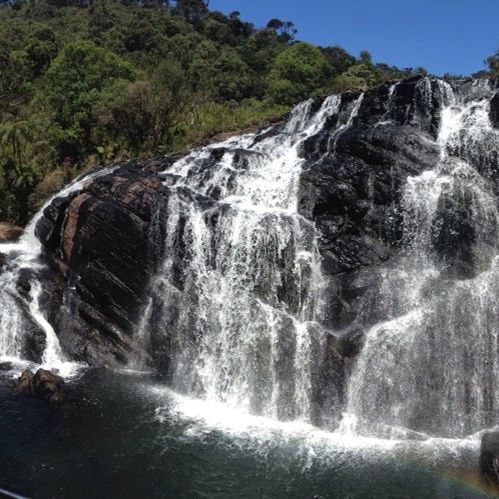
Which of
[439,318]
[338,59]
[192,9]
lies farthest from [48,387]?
[192,9]

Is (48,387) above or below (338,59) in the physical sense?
below

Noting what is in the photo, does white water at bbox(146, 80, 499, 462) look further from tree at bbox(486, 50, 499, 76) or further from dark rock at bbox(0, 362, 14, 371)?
tree at bbox(486, 50, 499, 76)

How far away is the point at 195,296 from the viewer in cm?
2680

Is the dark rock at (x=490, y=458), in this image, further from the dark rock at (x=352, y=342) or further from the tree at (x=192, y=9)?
the tree at (x=192, y=9)

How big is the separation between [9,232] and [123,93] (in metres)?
13.9

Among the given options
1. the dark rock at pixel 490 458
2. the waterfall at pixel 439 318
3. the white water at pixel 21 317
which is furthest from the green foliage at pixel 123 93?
the dark rock at pixel 490 458

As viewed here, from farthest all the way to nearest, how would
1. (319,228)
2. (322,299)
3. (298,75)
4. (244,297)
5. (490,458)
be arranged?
(298,75)
(319,228)
(244,297)
(322,299)
(490,458)

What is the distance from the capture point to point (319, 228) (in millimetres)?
26953

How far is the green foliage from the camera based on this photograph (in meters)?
43.1

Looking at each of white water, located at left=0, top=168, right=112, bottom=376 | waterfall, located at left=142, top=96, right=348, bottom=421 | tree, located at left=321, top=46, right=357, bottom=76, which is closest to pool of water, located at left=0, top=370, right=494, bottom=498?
waterfall, located at left=142, top=96, right=348, bottom=421

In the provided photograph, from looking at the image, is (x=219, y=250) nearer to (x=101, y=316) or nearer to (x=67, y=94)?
(x=101, y=316)

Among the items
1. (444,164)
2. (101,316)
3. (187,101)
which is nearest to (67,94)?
(187,101)

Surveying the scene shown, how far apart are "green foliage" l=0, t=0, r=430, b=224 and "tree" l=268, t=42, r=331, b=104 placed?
0.42 feet

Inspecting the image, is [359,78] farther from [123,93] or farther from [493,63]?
[123,93]
